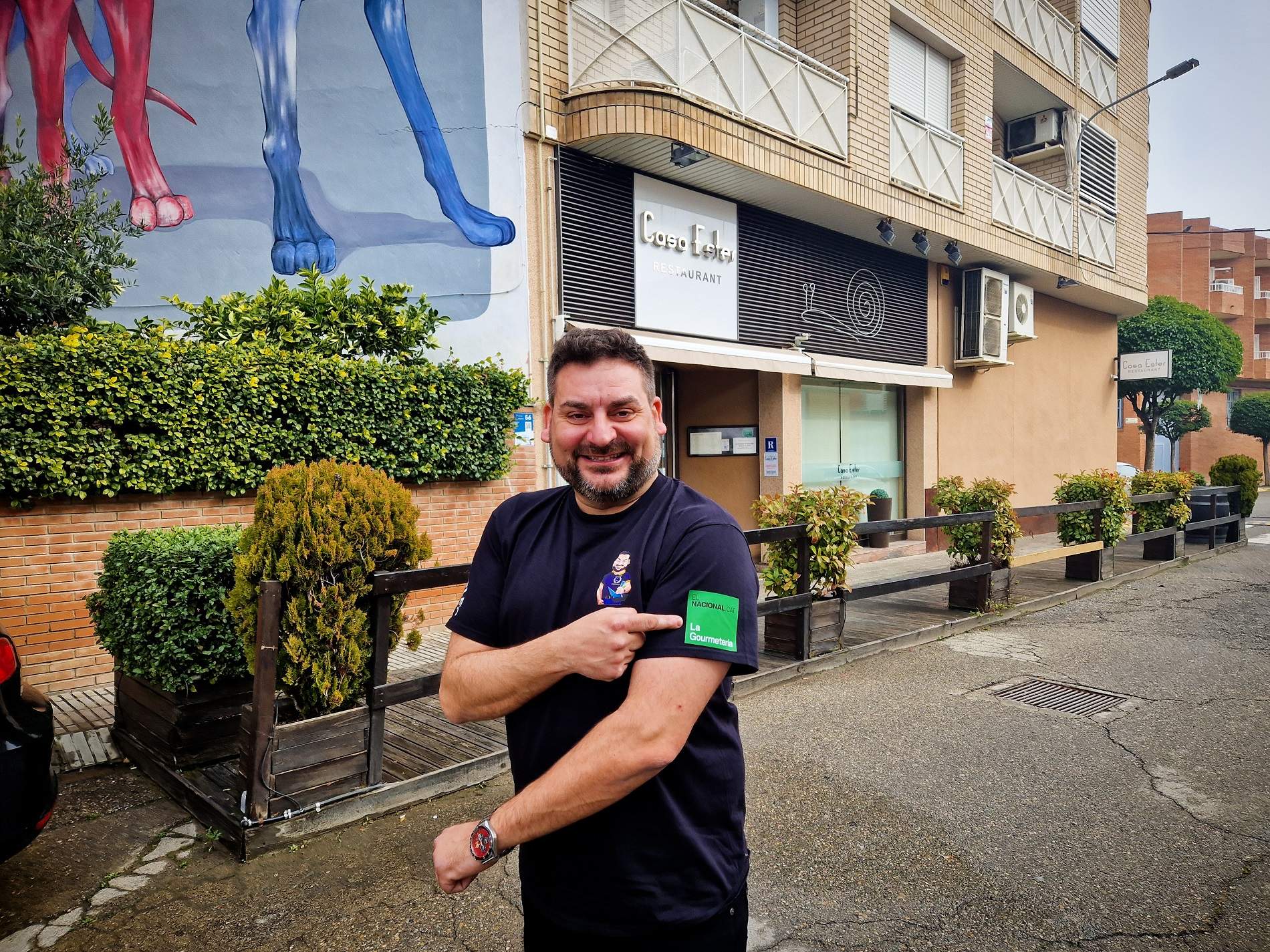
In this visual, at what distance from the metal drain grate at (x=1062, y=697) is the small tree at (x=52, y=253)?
770 centimetres

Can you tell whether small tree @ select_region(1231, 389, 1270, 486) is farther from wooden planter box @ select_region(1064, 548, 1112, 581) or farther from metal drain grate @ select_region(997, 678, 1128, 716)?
metal drain grate @ select_region(997, 678, 1128, 716)

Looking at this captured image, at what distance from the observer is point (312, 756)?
3764 mm

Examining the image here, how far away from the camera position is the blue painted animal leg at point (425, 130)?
9.32m

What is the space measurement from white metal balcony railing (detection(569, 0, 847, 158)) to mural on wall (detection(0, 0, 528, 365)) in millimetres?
929

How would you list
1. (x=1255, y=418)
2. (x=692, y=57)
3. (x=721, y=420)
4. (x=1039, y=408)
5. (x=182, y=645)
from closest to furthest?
1. (x=182, y=645)
2. (x=692, y=57)
3. (x=721, y=420)
4. (x=1039, y=408)
5. (x=1255, y=418)

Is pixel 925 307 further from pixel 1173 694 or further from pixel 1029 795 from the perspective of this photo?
pixel 1029 795

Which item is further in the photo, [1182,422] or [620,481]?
[1182,422]

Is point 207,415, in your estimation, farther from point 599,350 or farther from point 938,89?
point 938,89

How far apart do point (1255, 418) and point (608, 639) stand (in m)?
50.0

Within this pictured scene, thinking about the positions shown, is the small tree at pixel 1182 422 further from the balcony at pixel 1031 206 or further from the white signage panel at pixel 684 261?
the white signage panel at pixel 684 261

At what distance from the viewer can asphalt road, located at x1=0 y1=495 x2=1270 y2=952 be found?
9.70ft

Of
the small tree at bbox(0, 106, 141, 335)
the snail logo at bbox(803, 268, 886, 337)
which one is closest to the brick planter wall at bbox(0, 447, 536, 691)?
the small tree at bbox(0, 106, 141, 335)

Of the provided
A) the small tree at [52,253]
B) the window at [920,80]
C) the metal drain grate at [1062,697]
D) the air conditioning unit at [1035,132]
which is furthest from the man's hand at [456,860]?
the air conditioning unit at [1035,132]

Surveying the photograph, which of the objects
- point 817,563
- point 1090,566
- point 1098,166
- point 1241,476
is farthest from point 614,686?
point 1098,166
